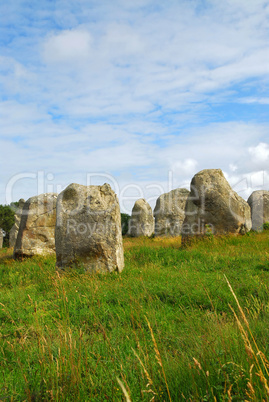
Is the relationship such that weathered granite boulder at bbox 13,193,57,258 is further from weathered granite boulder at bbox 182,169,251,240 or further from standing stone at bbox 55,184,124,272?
weathered granite boulder at bbox 182,169,251,240

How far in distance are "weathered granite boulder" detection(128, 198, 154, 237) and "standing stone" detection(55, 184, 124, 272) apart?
19.4 metres

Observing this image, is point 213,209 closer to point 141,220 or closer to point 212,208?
point 212,208

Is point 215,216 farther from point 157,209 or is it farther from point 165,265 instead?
point 157,209

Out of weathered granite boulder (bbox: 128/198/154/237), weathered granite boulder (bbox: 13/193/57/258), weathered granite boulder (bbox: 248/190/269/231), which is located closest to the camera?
weathered granite boulder (bbox: 13/193/57/258)

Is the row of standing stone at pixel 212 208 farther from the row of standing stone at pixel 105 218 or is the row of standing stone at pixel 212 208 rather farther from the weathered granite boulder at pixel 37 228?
the weathered granite boulder at pixel 37 228

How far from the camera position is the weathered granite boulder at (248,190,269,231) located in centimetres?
2455

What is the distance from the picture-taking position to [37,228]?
49.1 feet

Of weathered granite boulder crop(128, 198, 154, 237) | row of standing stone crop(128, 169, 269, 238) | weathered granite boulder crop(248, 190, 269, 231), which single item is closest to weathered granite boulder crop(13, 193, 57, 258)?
row of standing stone crop(128, 169, 269, 238)

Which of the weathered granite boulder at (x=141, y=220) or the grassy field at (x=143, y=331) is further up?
the weathered granite boulder at (x=141, y=220)

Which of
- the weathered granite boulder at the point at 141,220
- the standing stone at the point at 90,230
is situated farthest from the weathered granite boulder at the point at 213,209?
the weathered granite boulder at the point at 141,220

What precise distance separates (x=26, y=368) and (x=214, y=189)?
1296cm

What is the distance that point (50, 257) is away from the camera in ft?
44.4

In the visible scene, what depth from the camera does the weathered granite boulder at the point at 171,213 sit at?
2592 cm

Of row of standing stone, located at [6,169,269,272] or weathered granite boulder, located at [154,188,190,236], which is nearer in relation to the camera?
row of standing stone, located at [6,169,269,272]
